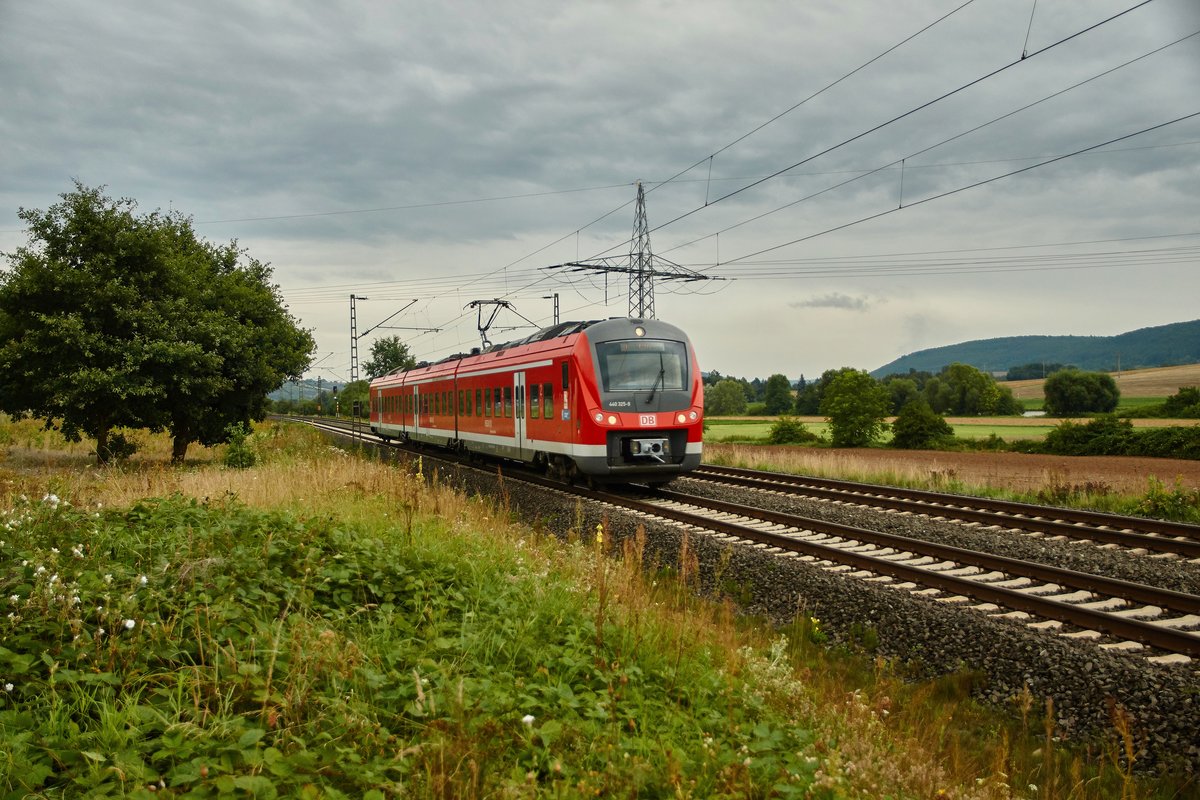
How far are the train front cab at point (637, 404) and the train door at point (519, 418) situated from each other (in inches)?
130

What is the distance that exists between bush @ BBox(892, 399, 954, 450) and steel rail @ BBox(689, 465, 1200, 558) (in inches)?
705

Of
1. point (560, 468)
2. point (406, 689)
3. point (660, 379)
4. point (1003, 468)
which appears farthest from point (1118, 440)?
point (406, 689)

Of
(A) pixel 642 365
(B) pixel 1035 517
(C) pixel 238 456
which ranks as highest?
(A) pixel 642 365

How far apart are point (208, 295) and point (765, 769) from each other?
816 inches

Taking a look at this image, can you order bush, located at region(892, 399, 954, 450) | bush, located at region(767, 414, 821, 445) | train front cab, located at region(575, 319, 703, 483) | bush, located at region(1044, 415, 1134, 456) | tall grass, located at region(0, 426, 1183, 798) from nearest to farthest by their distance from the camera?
1. tall grass, located at region(0, 426, 1183, 798)
2. train front cab, located at region(575, 319, 703, 483)
3. bush, located at region(1044, 415, 1134, 456)
4. bush, located at region(892, 399, 954, 450)
5. bush, located at region(767, 414, 821, 445)

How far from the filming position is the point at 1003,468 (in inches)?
925

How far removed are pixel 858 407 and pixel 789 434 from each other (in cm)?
418

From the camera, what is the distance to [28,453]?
25141 millimetres

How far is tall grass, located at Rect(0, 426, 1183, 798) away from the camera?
130 inches

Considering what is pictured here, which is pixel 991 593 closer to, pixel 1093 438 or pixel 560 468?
pixel 560 468

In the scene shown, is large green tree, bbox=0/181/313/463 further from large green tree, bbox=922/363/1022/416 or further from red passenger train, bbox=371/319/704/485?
large green tree, bbox=922/363/1022/416

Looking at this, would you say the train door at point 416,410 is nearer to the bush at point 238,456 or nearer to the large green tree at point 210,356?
the large green tree at point 210,356

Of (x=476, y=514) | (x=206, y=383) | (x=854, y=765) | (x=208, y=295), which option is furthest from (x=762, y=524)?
(x=208, y=295)

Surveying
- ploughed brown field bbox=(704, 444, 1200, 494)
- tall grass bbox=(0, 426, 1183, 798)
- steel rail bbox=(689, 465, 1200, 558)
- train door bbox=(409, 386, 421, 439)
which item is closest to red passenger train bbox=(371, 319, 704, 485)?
steel rail bbox=(689, 465, 1200, 558)
